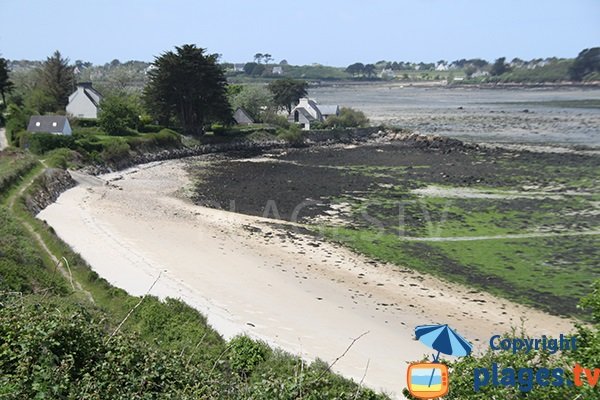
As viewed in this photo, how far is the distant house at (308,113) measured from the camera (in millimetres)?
70787

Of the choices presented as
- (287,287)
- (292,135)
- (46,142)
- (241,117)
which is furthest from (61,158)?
(241,117)

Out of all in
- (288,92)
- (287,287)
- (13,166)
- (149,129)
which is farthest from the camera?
(288,92)

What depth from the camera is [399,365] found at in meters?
13.5

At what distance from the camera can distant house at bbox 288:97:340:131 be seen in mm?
70787

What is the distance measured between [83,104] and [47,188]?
28506 millimetres

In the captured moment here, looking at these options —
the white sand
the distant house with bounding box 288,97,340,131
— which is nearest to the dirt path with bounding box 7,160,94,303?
the white sand

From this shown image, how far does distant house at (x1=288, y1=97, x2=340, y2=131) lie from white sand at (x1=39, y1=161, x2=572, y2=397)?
4371 centimetres

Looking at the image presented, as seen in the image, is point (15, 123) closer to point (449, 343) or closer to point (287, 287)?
point (287, 287)

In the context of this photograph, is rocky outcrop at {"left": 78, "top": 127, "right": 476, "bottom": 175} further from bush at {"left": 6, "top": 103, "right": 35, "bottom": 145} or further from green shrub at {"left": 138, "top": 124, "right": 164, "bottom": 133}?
bush at {"left": 6, "top": 103, "right": 35, "bottom": 145}

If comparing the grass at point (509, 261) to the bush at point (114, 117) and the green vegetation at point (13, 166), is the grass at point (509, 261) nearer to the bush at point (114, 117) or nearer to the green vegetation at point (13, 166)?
the green vegetation at point (13, 166)

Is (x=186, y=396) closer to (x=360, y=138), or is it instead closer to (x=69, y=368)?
(x=69, y=368)

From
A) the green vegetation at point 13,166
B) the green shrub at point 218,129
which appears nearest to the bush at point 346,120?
the green shrub at point 218,129

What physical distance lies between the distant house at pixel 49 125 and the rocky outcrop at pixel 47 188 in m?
10.6

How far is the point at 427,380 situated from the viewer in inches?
307
